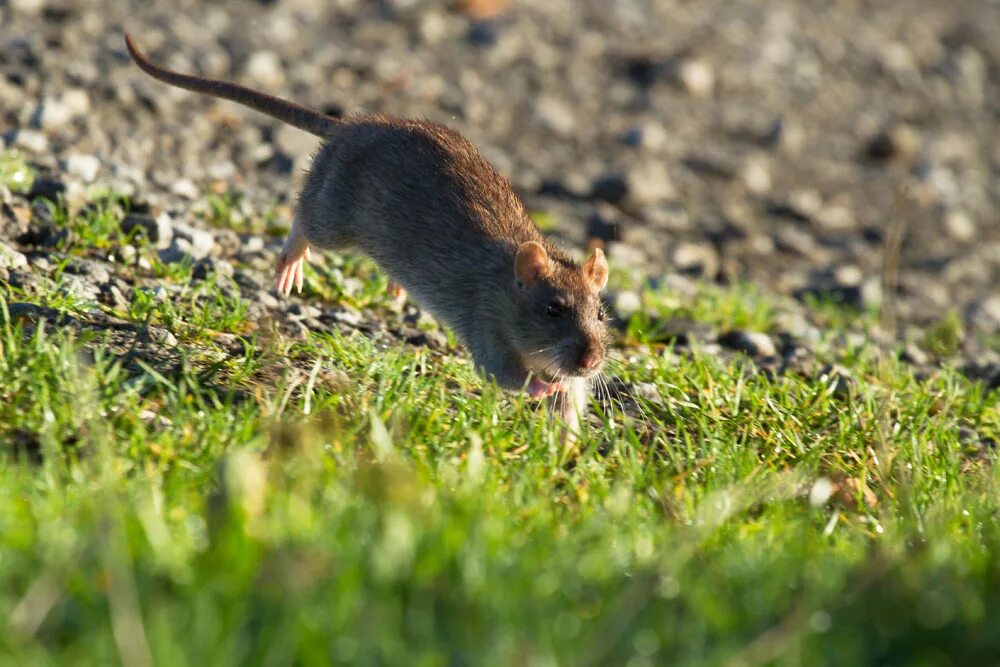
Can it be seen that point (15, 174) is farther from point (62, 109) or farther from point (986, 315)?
point (986, 315)

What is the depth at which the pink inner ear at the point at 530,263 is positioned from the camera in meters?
5.37

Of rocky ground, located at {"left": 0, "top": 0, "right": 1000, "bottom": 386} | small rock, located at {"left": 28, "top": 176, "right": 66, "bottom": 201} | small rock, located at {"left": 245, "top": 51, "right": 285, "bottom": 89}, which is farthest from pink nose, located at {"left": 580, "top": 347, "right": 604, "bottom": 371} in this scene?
small rock, located at {"left": 245, "top": 51, "right": 285, "bottom": 89}

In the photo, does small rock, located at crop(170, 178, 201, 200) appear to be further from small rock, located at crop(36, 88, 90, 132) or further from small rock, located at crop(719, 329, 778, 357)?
small rock, located at crop(719, 329, 778, 357)

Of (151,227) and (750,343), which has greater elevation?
(151,227)

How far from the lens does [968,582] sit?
10.9ft

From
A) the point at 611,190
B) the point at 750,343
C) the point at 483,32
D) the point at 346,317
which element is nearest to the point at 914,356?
the point at 750,343

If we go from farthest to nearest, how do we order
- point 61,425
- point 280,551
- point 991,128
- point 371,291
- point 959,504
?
1. point 991,128
2. point 371,291
3. point 959,504
4. point 61,425
5. point 280,551

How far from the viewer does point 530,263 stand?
17.8ft

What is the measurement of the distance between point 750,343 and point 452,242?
5.83 ft

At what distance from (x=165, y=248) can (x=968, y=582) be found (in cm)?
419

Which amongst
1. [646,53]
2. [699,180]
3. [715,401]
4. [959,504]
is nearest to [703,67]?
[646,53]

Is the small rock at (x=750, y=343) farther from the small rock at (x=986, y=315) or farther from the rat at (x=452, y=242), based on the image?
the small rock at (x=986, y=315)

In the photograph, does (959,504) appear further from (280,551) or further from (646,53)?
(646,53)

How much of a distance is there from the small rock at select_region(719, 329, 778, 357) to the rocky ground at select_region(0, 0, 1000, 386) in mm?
16
